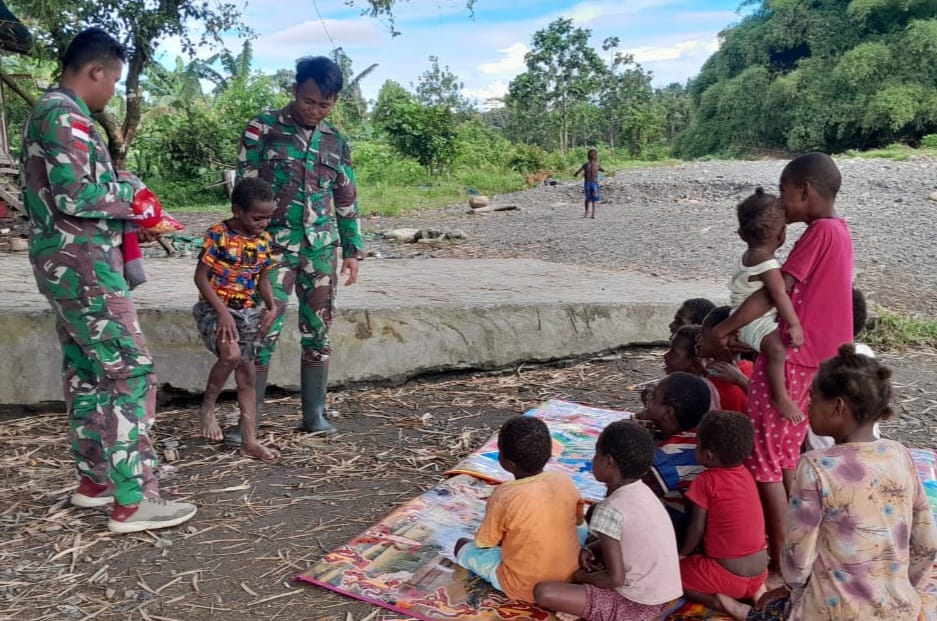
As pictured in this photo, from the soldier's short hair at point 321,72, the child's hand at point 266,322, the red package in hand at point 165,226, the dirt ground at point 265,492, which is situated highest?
the soldier's short hair at point 321,72

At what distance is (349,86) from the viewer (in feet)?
94.2

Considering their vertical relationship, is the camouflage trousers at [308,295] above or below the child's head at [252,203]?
below

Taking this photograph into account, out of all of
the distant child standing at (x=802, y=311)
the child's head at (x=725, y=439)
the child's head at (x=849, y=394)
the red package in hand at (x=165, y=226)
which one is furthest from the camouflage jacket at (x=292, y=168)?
the child's head at (x=849, y=394)

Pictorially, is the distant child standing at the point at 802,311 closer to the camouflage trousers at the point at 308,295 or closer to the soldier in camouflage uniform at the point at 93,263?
the camouflage trousers at the point at 308,295

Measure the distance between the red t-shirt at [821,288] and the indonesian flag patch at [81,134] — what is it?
8.60ft

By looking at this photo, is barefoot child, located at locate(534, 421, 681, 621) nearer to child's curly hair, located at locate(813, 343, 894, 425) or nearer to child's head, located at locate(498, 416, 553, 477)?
child's head, located at locate(498, 416, 553, 477)

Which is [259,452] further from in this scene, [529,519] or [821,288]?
[821,288]

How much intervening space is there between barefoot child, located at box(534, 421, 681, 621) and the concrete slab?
2804 mm

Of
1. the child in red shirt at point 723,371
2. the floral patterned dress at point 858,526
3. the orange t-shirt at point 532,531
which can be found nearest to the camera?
the floral patterned dress at point 858,526

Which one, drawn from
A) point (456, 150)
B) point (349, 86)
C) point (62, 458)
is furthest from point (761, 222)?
point (349, 86)

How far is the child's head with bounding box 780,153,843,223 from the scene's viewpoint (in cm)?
276

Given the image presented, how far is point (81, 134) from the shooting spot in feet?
9.45

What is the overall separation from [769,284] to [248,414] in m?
2.62

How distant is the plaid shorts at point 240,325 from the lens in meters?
3.81
